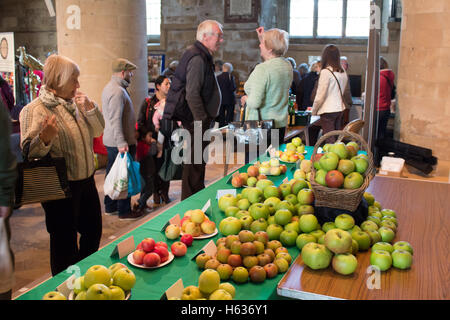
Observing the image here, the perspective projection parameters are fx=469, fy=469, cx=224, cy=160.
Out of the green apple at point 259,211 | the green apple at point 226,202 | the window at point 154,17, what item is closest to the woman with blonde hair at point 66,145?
the green apple at point 226,202

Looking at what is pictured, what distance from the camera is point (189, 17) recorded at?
12.5 m

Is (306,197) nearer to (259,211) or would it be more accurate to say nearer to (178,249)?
(259,211)

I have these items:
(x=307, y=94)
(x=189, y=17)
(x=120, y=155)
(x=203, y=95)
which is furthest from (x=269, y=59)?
(x=189, y=17)

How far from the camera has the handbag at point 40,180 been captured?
2.54 metres

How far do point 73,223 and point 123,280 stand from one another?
134 cm

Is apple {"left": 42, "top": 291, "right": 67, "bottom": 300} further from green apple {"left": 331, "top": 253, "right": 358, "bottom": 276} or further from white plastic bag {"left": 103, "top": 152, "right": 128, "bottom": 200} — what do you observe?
white plastic bag {"left": 103, "top": 152, "right": 128, "bottom": 200}

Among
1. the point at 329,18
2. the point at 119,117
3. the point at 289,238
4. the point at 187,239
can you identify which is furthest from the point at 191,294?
the point at 329,18

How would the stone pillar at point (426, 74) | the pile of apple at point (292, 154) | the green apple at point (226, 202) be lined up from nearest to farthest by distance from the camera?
the green apple at point (226, 202) < the pile of apple at point (292, 154) < the stone pillar at point (426, 74)

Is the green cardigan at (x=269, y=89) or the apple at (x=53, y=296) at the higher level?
the green cardigan at (x=269, y=89)

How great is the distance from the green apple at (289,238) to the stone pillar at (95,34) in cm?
503

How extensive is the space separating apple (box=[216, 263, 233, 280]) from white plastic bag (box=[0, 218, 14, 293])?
0.74m

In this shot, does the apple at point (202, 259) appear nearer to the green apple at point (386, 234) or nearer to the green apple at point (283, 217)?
the green apple at point (283, 217)

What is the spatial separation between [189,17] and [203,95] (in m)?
9.03

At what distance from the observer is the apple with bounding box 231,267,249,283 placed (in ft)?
5.74
